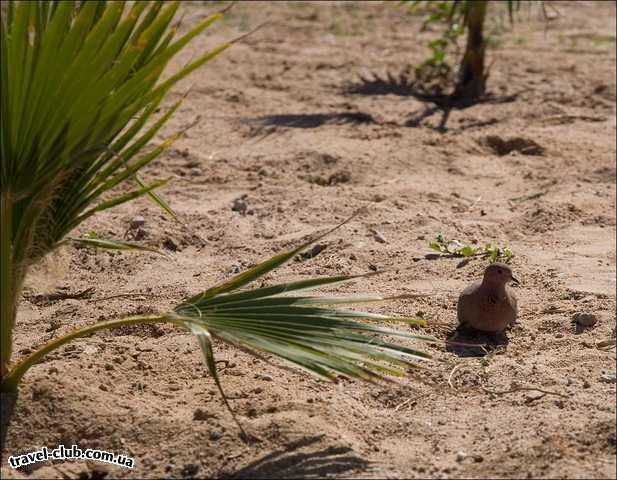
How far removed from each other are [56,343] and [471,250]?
2140mm

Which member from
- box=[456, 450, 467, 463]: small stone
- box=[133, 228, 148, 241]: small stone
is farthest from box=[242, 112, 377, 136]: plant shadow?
box=[456, 450, 467, 463]: small stone

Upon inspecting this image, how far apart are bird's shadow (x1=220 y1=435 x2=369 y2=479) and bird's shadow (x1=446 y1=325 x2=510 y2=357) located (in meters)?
0.94

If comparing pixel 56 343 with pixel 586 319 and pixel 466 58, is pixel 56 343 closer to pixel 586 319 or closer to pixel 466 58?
pixel 586 319

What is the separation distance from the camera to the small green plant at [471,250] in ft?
14.7

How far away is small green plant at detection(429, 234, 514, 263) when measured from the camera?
14.7 feet

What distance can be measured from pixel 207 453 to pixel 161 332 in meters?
0.95

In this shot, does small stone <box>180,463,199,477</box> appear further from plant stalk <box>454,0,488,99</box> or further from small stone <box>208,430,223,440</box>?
plant stalk <box>454,0,488,99</box>

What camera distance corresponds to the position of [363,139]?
625 cm

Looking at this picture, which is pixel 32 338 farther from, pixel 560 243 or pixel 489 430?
pixel 560 243

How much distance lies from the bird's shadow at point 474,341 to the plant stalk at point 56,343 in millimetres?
1259

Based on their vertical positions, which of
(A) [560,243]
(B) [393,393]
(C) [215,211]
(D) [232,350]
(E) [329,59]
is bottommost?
(B) [393,393]

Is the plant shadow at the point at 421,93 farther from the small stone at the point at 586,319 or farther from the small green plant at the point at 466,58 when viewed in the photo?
the small stone at the point at 586,319

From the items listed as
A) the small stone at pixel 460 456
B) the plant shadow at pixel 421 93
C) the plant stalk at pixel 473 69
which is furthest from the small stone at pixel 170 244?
the plant stalk at pixel 473 69

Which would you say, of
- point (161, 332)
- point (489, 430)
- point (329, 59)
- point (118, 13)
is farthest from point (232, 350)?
point (329, 59)
